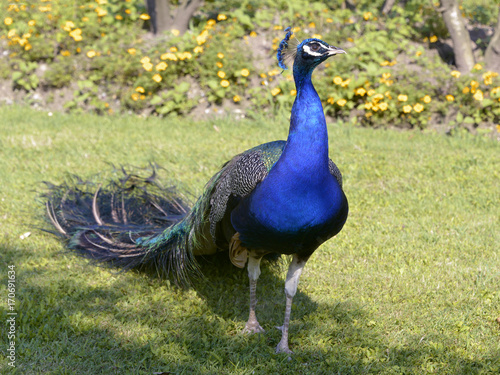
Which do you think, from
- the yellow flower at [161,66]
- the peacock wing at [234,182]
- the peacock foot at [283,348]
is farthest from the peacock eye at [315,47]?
the yellow flower at [161,66]

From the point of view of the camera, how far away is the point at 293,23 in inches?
341

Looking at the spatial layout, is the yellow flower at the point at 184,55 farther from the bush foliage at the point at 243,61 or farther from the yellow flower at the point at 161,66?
the yellow flower at the point at 161,66

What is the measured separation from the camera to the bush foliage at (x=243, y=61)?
7.41m

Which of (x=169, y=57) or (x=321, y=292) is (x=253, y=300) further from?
(x=169, y=57)

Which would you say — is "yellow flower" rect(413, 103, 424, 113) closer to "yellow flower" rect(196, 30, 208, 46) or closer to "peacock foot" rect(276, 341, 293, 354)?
"yellow flower" rect(196, 30, 208, 46)

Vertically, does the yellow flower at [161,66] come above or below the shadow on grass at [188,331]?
above

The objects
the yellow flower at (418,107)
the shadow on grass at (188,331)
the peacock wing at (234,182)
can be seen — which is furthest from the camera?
the yellow flower at (418,107)

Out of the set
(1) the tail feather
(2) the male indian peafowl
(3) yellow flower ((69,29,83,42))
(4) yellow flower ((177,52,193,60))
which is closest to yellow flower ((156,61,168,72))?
(4) yellow flower ((177,52,193,60))

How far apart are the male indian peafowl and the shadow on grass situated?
17 centimetres

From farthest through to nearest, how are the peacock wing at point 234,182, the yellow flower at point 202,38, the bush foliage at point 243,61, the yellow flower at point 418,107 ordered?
the yellow flower at point 202,38 < the bush foliage at point 243,61 < the yellow flower at point 418,107 < the peacock wing at point 234,182

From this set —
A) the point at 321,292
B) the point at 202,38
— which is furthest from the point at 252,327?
the point at 202,38

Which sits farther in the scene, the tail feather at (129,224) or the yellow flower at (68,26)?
the yellow flower at (68,26)

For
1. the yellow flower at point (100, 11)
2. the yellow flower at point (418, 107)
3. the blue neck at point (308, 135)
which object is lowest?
the yellow flower at point (418, 107)

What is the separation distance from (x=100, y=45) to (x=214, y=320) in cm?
580
